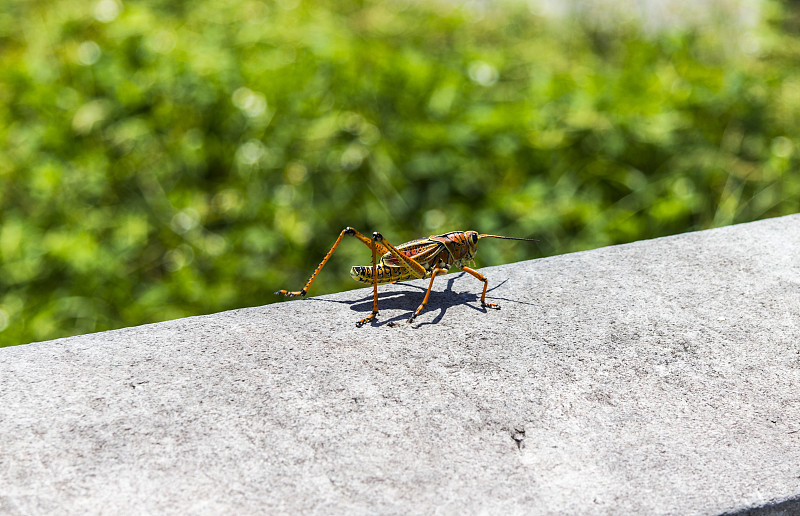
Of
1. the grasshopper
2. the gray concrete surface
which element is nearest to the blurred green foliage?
the grasshopper

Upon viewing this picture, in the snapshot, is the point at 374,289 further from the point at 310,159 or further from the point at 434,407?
the point at 310,159

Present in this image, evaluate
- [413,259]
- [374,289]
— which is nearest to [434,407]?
[374,289]

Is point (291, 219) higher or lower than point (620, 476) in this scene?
lower

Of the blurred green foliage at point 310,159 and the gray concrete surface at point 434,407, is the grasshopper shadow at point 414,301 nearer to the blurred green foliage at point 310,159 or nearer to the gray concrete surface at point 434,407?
the gray concrete surface at point 434,407

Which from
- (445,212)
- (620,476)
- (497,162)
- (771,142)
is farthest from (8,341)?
(771,142)

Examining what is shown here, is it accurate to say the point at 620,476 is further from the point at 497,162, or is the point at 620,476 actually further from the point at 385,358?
the point at 497,162

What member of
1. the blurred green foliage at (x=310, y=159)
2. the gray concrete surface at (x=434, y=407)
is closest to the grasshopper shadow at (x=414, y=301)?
the gray concrete surface at (x=434, y=407)
